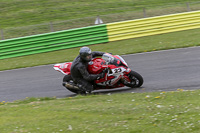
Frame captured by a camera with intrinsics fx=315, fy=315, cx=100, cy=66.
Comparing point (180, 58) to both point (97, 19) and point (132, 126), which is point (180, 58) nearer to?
point (132, 126)

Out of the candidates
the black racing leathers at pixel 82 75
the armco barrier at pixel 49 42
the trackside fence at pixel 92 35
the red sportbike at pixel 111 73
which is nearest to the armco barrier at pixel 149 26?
the trackside fence at pixel 92 35

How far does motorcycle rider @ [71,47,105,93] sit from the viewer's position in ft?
28.7

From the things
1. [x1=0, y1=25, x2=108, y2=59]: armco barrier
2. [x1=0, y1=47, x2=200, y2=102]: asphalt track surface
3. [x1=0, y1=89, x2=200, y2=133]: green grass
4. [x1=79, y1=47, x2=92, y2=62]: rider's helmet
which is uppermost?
[x1=0, y1=25, x2=108, y2=59]: armco barrier

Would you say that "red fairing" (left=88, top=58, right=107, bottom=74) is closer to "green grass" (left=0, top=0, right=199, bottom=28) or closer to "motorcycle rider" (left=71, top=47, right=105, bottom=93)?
"motorcycle rider" (left=71, top=47, right=105, bottom=93)

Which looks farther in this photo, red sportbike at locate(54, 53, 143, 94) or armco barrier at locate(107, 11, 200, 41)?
armco barrier at locate(107, 11, 200, 41)

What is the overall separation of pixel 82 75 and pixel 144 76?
2474mm

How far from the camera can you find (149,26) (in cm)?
1833

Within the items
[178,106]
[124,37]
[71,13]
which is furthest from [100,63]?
[71,13]

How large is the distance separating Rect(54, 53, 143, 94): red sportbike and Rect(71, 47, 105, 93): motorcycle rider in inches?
6.2

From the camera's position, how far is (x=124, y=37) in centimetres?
1834

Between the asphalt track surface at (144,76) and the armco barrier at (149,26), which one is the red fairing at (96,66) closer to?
the asphalt track surface at (144,76)

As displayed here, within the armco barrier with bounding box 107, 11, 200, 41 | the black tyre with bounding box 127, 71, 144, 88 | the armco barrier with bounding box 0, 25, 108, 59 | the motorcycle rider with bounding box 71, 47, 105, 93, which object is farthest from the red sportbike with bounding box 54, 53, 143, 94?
the armco barrier with bounding box 107, 11, 200, 41

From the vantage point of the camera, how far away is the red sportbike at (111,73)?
895 centimetres

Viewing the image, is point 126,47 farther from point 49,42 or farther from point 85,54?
point 85,54
